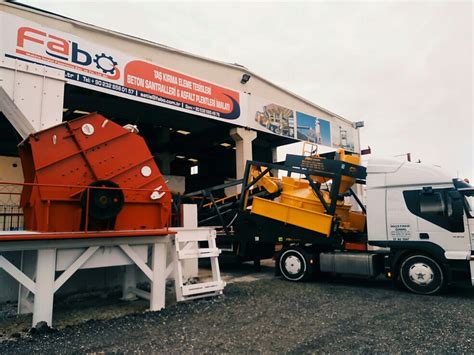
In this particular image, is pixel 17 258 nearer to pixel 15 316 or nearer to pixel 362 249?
pixel 15 316

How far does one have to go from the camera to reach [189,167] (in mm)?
29172

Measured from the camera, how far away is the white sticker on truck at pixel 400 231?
288 inches

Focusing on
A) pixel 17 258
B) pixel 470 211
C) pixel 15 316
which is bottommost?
pixel 15 316

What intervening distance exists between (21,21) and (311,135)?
14555 millimetres

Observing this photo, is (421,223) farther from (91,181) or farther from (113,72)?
(113,72)

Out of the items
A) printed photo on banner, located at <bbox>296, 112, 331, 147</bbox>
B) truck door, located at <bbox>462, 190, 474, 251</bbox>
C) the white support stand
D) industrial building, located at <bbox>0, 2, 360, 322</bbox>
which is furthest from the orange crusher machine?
printed photo on banner, located at <bbox>296, 112, 331, 147</bbox>

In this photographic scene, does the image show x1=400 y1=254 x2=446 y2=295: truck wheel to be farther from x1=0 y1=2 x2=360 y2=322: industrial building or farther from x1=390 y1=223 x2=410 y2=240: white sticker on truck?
x1=0 y1=2 x2=360 y2=322: industrial building

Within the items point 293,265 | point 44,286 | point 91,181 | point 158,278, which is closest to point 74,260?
point 44,286

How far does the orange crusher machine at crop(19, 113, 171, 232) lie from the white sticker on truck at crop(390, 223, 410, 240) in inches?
196

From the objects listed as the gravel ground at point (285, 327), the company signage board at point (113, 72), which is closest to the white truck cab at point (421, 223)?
the gravel ground at point (285, 327)

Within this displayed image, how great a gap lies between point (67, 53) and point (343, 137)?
16.8 meters

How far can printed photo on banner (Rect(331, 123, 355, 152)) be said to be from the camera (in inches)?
826

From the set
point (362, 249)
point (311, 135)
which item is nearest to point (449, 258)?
point (362, 249)

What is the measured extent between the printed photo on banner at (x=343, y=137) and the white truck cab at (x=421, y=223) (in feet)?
44.2
